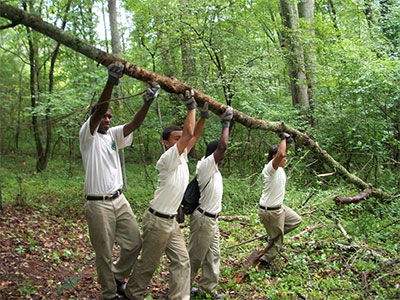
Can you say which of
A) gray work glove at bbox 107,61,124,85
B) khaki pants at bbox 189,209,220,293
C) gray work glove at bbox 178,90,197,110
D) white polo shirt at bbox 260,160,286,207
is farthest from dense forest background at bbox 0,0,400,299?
gray work glove at bbox 107,61,124,85

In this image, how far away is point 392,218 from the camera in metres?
6.73

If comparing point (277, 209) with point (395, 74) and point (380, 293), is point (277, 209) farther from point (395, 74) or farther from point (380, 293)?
point (395, 74)

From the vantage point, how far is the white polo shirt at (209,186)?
469cm

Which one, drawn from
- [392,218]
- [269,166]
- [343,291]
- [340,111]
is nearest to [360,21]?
[340,111]

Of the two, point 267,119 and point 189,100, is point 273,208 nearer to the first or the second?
point 189,100

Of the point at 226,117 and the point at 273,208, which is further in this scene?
the point at 273,208

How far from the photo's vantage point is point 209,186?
4.84 meters

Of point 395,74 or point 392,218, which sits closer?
point 392,218

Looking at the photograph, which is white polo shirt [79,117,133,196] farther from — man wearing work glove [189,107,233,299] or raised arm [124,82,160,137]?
man wearing work glove [189,107,233,299]

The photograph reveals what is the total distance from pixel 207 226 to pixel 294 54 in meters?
7.84

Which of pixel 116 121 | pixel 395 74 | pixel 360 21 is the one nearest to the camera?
pixel 395 74

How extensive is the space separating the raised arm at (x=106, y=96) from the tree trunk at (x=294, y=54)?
8.05 meters

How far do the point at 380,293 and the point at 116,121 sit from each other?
7156mm

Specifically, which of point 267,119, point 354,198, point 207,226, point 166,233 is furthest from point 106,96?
point 267,119
